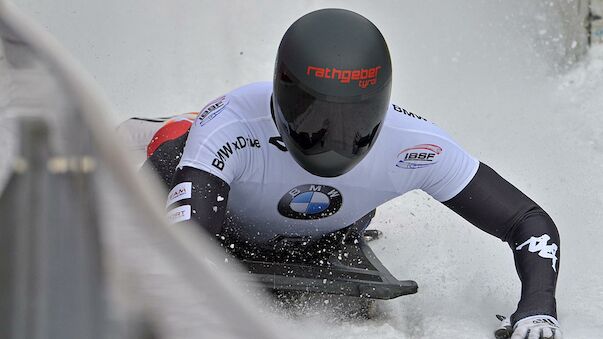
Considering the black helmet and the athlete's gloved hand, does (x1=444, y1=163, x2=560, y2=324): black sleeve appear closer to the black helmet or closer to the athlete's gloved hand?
the athlete's gloved hand

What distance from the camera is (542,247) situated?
3402 millimetres

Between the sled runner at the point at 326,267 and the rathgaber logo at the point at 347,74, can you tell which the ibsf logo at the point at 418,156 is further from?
the rathgaber logo at the point at 347,74

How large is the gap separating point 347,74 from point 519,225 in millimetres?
912

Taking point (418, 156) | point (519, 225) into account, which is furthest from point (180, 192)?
point (519, 225)

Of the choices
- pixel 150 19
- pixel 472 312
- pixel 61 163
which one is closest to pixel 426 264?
pixel 472 312

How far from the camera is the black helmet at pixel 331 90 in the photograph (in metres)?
3.01

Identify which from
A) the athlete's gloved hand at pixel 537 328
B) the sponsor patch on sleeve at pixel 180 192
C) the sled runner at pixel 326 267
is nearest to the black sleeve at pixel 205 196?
the sponsor patch on sleeve at pixel 180 192

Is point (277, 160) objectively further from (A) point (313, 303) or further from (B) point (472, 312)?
(B) point (472, 312)

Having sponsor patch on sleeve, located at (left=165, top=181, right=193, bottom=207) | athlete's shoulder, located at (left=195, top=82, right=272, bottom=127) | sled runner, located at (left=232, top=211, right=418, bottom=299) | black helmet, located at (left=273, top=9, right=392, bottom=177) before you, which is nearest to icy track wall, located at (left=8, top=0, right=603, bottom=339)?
sled runner, located at (left=232, top=211, right=418, bottom=299)

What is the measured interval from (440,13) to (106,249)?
19.0 feet

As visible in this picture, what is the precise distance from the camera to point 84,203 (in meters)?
1.23

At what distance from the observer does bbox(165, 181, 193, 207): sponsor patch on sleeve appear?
122 inches

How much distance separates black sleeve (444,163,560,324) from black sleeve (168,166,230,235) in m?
0.88

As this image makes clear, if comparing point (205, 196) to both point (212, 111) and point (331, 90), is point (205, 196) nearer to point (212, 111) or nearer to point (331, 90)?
point (212, 111)
